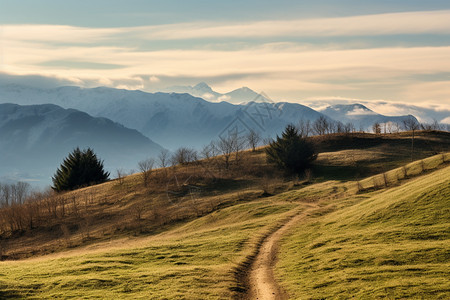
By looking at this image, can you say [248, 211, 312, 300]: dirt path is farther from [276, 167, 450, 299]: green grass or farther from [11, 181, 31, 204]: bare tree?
[11, 181, 31, 204]: bare tree

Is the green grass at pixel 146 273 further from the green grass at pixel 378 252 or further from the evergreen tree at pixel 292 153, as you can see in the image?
the evergreen tree at pixel 292 153

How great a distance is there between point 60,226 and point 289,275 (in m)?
52.6

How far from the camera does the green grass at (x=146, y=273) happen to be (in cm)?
2341

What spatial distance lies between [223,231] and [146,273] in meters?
17.5

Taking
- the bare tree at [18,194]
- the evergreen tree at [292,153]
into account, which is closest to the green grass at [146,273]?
the evergreen tree at [292,153]

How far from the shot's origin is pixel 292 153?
85.1 metres

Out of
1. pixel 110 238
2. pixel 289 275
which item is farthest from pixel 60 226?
pixel 289 275

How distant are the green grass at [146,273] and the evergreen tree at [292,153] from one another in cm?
→ 4430

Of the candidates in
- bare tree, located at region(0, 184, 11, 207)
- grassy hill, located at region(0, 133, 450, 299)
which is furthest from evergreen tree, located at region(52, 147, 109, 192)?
grassy hill, located at region(0, 133, 450, 299)

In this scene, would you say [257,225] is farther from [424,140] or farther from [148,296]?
[424,140]

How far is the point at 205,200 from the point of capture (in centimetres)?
6731

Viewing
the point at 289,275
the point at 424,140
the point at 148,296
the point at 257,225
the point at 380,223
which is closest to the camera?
the point at 148,296

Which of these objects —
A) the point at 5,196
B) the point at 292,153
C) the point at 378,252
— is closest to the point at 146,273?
the point at 378,252

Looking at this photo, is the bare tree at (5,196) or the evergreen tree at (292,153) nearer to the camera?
the evergreen tree at (292,153)
